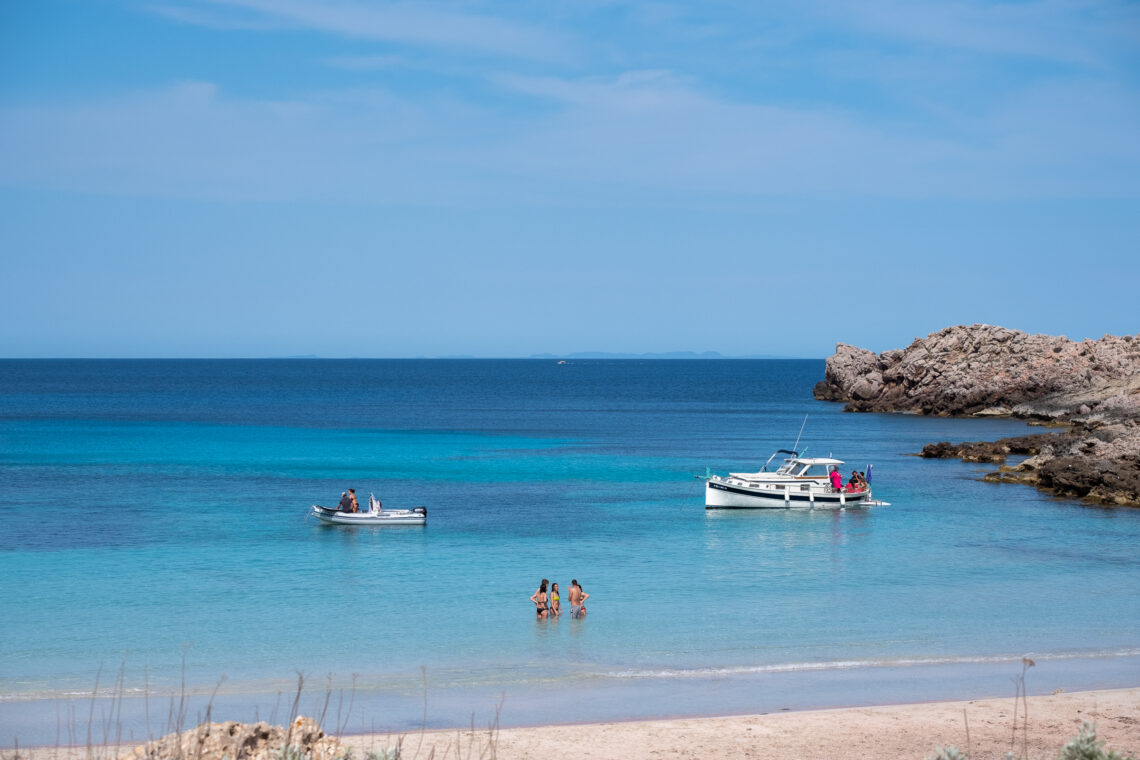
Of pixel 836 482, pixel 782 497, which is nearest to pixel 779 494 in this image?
pixel 782 497

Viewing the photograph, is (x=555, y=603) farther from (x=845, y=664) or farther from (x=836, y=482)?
(x=836, y=482)

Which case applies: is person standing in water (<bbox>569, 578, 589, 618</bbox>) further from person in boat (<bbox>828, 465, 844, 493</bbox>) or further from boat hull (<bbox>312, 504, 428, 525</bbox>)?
person in boat (<bbox>828, 465, 844, 493</bbox>)

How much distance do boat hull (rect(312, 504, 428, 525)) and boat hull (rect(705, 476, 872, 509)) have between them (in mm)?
11664

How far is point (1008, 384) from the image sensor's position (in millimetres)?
89812

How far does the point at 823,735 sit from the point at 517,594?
1204cm

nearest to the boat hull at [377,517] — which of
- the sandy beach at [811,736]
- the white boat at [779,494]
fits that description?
the white boat at [779,494]

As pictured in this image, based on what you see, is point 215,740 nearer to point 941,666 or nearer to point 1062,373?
point 941,666

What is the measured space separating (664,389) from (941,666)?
149 m

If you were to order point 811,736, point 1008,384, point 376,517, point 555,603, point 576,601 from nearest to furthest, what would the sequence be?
point 811,736 → point 555,603 → point 576,601 → point 376,517 → point 1008,384

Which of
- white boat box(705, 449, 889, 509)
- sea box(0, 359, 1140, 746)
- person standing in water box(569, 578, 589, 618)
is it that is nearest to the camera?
sea box(0, 359, 1140, 746)

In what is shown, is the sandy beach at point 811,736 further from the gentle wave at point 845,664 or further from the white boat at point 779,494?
the white boat at point 779,494

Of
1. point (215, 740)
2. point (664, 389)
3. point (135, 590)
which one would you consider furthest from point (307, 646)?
point (664, 389)

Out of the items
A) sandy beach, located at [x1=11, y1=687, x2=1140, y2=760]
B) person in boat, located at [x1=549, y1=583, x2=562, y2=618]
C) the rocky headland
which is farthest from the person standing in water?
the rocky headland

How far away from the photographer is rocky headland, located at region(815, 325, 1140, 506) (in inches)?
2267
